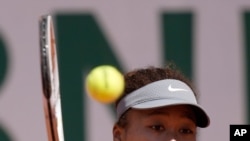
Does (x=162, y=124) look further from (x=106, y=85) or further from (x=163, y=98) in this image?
(x=106, y=85)

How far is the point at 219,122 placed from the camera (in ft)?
13.4

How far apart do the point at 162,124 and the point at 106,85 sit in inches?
7.2

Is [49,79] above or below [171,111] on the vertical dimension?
above

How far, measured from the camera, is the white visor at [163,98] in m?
2.15

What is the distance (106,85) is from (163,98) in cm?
14

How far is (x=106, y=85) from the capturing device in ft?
7.28

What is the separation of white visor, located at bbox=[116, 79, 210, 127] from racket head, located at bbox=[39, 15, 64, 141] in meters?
0.16

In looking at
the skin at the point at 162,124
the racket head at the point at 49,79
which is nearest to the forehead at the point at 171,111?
the skin at the point at 162,124

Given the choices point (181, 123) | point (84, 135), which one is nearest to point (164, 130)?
point (181, 123)

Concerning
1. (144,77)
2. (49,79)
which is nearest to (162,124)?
(144,77)

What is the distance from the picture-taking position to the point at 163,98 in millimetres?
2170

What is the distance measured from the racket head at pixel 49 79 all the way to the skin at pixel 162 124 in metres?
0.19

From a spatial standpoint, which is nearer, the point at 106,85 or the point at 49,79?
the point at 49,79

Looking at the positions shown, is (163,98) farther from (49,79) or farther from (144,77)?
(49,79)
